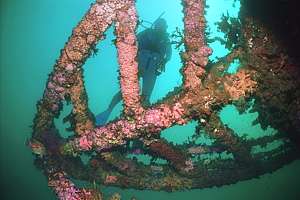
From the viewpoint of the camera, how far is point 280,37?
3.05 m

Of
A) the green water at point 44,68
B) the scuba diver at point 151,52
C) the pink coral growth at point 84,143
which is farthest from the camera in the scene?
the green water at point 44,68

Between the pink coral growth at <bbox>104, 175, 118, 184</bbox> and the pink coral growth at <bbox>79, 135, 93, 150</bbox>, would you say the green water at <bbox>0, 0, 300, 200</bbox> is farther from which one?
the pink coral growth at <bbox>79, 135, 93, 150</bbox>

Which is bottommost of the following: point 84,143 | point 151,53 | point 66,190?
point 66,190

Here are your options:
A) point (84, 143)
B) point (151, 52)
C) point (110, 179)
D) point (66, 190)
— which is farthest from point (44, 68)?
point (84, 143)

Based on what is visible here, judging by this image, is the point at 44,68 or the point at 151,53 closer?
the point at 151,53

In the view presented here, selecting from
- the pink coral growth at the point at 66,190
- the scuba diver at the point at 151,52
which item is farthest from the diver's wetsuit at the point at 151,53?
the pink coral growth at the point at 66,190

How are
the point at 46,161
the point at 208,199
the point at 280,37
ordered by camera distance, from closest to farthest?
the point at 280,37 → the point at 46,161 → the point at 208,199

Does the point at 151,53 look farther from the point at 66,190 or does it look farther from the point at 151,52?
the point at 66,190

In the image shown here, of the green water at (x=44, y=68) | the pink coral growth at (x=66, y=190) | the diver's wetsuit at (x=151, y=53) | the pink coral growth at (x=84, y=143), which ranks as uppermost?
the green water at (x=44, y=68)

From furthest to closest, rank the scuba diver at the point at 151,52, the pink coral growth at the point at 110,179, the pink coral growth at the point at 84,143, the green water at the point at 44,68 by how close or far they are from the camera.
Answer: the green water at the point at 44,68, the scuba diver at the point at 151,52, the pink coral growth at the point at 110,179, the pink coral growth at the point at 84,143

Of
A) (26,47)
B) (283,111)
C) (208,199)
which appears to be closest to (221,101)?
(283,111)

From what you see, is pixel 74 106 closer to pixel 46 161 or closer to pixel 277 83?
pixel 46 161

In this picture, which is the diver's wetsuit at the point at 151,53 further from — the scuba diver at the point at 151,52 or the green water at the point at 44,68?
the green water at the point at 44,68

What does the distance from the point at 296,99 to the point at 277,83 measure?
33 cm
